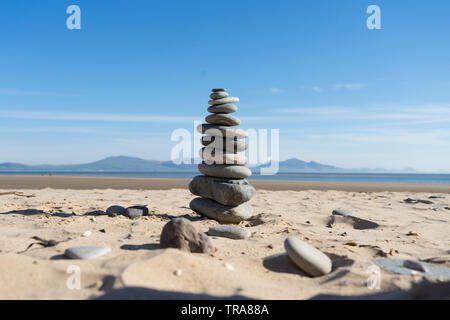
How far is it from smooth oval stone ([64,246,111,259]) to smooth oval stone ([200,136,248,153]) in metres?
3.30

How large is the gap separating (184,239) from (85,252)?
1.08 m

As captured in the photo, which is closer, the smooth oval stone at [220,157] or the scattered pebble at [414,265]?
the scattered pebble at [414,265]

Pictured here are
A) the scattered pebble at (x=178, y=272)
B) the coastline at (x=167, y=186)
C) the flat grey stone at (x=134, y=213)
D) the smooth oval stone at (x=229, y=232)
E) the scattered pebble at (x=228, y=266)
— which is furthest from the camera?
the coastline at (x=167, y=186)

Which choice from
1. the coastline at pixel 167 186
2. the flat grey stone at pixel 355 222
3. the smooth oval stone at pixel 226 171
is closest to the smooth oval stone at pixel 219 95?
the smooth oval stone at pixel 226 171

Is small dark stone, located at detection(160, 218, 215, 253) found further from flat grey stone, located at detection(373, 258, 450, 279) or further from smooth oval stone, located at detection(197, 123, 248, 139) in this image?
smooth oval stone, located at detection(197, 123, 248, 139)

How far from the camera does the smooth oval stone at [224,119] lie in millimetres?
6422

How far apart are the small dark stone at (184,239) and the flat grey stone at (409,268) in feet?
6.25

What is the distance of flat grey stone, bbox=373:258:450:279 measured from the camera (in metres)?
3.12

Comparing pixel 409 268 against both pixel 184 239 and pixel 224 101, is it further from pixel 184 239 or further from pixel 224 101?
pixel 224 101

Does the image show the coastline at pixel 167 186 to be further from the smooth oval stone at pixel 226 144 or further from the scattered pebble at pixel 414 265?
the scattered pebble at pixel 414 265

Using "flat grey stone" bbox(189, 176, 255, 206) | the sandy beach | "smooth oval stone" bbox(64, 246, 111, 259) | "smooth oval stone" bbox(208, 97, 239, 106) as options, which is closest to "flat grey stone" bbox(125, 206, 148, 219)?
the sandy beach
